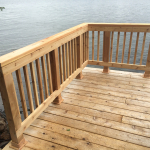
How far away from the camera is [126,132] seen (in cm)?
232

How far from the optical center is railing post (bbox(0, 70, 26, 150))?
173 cm

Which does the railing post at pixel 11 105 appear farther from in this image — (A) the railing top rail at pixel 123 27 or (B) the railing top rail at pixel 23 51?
(A) the railing top rail at pixel 123 27

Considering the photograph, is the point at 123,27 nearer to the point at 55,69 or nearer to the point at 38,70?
the point at 55,69

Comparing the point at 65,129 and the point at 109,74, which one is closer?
the point at 65,129

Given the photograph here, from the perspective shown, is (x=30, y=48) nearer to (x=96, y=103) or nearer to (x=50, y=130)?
(x=50, y=130)

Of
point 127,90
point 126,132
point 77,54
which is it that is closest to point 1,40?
point 77,54

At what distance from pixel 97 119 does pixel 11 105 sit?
1252mm

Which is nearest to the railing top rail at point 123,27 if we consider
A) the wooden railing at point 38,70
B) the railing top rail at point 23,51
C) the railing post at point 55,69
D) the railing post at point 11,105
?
the wooden railing at point 38,70

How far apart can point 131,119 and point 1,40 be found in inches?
473

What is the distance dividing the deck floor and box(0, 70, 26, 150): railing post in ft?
0.48

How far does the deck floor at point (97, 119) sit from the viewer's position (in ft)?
7.09

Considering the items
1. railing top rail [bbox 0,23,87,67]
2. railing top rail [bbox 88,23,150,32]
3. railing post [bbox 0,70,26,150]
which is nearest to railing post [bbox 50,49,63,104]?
railing top rail [bbox 0,23,87,67]

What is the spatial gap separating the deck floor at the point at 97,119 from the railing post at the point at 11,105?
15 centimetres

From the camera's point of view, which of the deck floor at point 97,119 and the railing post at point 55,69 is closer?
the deck floor at point 97,119
